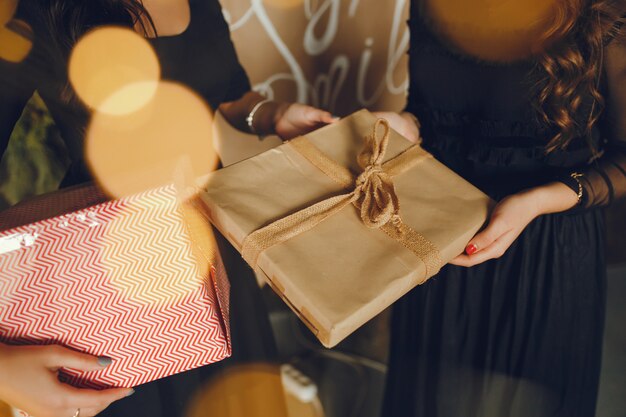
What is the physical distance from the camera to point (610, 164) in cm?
85

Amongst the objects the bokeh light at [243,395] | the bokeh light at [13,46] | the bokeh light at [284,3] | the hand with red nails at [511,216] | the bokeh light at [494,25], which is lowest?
the bokeh light at [243,395]

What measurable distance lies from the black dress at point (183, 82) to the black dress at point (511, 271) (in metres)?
0.41

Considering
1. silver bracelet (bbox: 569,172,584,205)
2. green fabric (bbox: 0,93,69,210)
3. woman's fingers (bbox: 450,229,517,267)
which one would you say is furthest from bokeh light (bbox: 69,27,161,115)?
silver bracelet (bbox: 569,172,584,205)

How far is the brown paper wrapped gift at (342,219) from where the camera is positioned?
23.0 inches

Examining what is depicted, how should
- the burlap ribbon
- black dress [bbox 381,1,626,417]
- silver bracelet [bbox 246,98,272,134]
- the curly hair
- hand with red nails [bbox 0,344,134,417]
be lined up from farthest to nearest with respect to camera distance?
silver bracelet [bbox 246,98,272,134] < black dress [bbox 381,1,626,417] < the curly hair < the burlap ribbon < hand with red nails [bbox 0,344,134,417]

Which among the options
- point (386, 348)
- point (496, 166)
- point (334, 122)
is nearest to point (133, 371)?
point (334, 122)

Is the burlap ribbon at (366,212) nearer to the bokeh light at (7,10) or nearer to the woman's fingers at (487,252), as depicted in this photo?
the woman's fingers at (487,252)

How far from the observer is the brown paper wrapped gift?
58 cm

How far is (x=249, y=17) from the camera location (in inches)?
50.0

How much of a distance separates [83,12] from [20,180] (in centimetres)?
41

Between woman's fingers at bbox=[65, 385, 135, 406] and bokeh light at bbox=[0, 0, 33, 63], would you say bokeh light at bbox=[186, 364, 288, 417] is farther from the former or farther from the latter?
bokeh light at bbox=[0, 0, 33, 63]

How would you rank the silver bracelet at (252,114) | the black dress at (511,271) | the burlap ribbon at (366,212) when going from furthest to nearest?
1. the silver bracelet at (252,114)
2. the black dress at (511,271)
3. the burlap ribbon at (366,212)

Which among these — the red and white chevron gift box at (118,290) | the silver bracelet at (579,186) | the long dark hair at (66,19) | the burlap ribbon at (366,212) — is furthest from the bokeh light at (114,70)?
the silver bracelet at (579,186)

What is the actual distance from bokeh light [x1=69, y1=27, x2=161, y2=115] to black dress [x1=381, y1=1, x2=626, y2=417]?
1.91 ft
